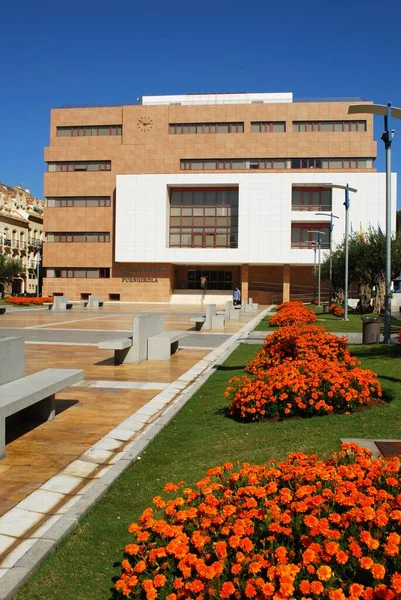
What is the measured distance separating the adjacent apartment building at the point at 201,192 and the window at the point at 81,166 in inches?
4.6

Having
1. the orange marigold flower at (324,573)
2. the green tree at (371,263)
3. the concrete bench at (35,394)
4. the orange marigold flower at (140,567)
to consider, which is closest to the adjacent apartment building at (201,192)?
the green tree at (371,263)

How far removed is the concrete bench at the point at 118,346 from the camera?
1188 cm

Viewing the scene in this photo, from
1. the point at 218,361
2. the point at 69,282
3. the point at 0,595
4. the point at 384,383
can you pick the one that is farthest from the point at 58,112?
the point at 0,595

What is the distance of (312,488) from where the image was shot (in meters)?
3.30

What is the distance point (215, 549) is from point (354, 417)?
430 cm

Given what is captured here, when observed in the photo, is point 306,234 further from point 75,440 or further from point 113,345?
point 75,440

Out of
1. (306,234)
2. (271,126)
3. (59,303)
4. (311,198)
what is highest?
(271,126)

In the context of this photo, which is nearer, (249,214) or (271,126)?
(249,214)

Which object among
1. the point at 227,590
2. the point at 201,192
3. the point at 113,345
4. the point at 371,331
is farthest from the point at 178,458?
the point at 201,192

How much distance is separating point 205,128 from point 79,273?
22.1 m

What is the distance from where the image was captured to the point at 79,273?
6581 cm

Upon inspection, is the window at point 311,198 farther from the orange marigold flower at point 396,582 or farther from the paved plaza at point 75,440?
the orange marigold flower at point 396,582

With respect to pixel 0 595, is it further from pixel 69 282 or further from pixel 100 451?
pixel 69 282

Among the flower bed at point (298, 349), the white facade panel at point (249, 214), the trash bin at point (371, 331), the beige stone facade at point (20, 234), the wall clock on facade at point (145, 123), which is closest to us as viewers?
the flower bed at point (298, 349)
